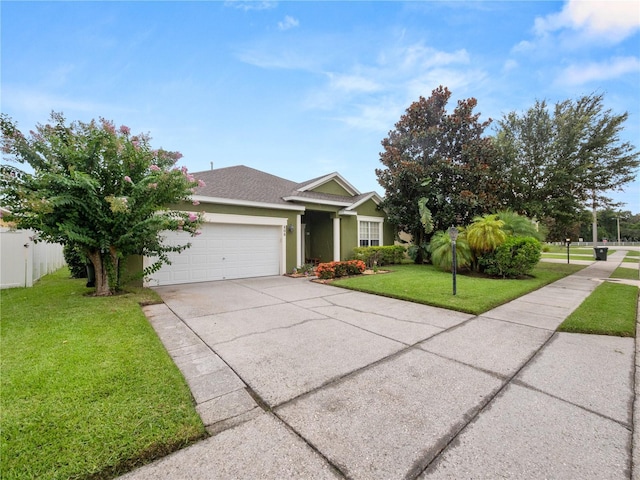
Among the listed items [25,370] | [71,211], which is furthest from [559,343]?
[71,211]

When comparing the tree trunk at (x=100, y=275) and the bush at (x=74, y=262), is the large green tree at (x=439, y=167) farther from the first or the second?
the bush at (x=74, y=262)

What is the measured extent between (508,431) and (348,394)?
1.29m

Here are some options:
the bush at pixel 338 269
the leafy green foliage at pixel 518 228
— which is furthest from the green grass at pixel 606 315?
the bush at pixel 338 269

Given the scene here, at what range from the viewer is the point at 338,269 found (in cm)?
979

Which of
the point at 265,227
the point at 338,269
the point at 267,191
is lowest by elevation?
the point at 338,269

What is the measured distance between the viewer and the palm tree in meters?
9.35

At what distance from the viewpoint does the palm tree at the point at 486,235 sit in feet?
30.7

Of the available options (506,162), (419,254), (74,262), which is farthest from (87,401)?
(506,162)

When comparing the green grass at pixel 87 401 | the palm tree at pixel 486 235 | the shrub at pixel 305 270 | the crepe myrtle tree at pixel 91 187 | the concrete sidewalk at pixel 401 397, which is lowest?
the concrete sidewalk at pixel 401 397

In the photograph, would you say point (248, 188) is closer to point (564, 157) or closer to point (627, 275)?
point (564, 157)

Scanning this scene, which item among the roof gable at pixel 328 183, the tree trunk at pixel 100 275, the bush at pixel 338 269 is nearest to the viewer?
the tree trunk at pixel 100 275

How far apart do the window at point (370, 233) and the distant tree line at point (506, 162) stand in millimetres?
1061

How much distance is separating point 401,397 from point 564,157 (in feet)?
47.5

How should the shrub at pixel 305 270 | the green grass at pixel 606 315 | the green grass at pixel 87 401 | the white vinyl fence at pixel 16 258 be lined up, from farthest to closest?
1. the shrub at pixel 305 270
2. the white vinyl fence at pixel 16 258
3. the green grass at pixel 606 315
4. the green grass at pixel 87 401
